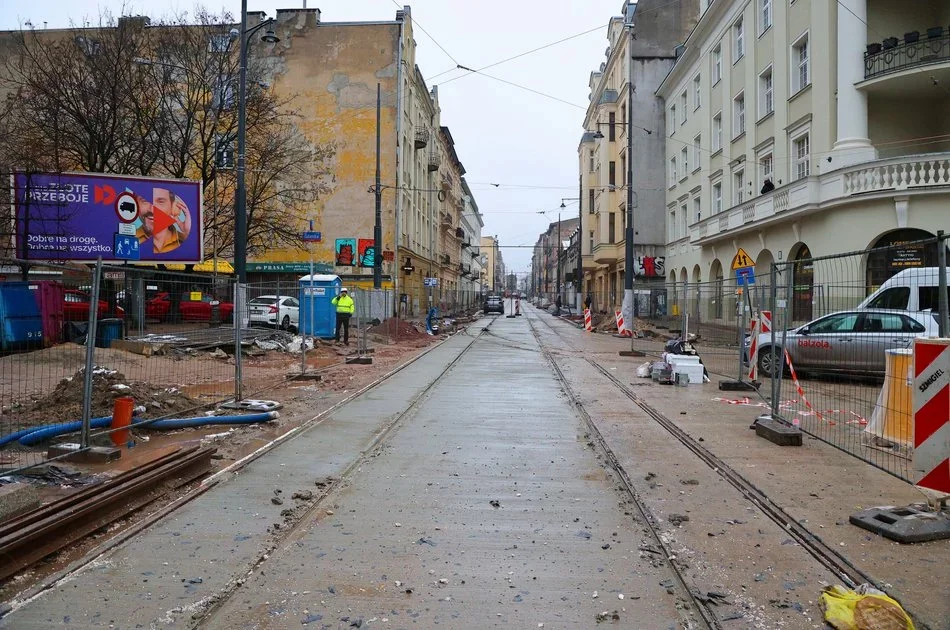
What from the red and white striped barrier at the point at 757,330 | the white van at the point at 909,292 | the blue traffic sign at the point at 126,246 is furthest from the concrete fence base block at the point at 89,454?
the blue traffic sign at the point at 126,246

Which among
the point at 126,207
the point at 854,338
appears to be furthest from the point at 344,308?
the point at 854,338

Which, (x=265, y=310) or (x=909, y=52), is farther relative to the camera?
(x=909, y=52)

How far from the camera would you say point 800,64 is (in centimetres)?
2341

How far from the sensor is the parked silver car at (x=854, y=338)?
25.2 feet

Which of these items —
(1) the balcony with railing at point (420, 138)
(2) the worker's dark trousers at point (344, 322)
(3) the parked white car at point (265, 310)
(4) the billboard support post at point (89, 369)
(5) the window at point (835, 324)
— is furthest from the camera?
(1) the balcony with railing at point (420, 138)

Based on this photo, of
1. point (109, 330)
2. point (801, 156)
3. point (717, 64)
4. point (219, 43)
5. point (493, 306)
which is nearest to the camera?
point (109, 330)

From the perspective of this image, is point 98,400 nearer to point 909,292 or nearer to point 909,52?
point 909,292

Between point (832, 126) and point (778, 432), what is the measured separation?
16.9 metres

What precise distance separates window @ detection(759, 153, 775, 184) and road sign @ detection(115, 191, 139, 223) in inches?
887

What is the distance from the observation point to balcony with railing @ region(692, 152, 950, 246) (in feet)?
60.4

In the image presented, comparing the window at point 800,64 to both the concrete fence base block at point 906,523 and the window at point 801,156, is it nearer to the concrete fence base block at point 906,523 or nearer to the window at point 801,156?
the window at point 801,156

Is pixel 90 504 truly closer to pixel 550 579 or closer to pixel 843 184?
pixel 550 579

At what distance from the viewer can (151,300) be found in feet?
29.6

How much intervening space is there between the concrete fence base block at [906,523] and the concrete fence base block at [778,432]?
2.48 metres
